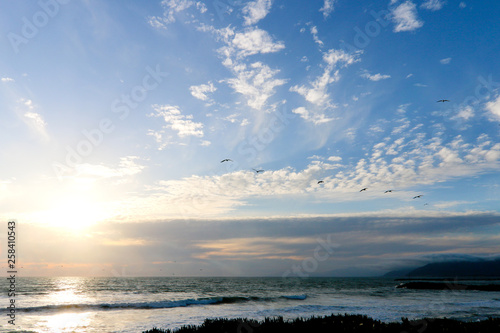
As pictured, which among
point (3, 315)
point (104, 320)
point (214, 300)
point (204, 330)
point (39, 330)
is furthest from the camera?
point (214, 300)

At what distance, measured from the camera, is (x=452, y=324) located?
16.9 metres

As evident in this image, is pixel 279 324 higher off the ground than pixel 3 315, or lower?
higher

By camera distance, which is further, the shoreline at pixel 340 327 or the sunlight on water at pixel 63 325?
the sunlight on water at pixel 63 325

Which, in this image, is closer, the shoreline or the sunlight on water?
the shoreline

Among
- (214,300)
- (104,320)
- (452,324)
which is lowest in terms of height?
(214,300)

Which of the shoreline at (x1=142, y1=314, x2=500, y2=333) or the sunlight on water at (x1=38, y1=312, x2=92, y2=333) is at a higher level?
the shoreline at (x1=142, y1=314, x2=500, y2=333)

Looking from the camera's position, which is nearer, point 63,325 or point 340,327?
point 340,327

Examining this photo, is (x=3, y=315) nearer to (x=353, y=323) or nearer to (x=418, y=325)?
(x=353, y=323)

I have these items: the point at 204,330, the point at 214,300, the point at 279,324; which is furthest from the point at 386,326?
the point at 214,300

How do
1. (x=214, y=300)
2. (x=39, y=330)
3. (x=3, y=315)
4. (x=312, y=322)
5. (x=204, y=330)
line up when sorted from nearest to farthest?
1. (x=204, y=330)
2. (x=312, y=322)
3. (x=39, y=330)
4. (x=3, y=315)
5. (x=214, y=300)

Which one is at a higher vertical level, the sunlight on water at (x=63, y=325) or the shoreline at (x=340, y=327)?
the shoreline at (x=340, y=327)

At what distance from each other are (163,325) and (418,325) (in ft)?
58.6

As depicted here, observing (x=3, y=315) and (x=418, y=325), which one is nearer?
(x=418, y=325)

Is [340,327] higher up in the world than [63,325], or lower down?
higher up
